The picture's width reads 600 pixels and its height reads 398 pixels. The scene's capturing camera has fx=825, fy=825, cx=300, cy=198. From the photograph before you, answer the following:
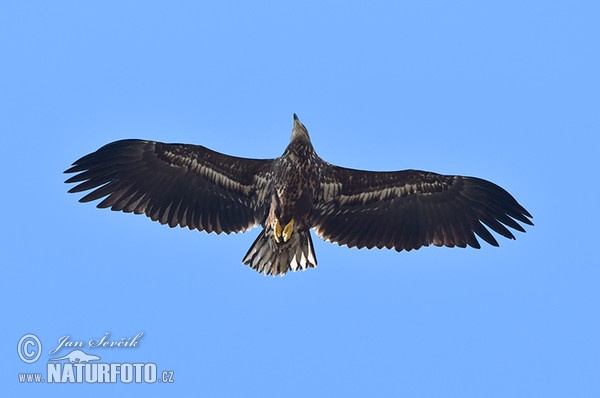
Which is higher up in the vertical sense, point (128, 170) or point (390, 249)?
point (128, 170)

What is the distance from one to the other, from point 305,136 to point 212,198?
1.92 metres

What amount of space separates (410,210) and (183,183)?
377cm

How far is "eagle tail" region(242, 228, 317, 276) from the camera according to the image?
13.1 meters

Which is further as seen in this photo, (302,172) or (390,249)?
(390,249)

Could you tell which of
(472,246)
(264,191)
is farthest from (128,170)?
(472,246)

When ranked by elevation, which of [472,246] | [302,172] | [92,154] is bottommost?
[472,246]

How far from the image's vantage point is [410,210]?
539 inches

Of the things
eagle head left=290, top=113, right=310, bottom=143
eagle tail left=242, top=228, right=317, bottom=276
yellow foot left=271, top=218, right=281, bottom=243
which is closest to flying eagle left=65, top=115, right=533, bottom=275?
eagle tail left=242, top=228, right=317, bottom=276

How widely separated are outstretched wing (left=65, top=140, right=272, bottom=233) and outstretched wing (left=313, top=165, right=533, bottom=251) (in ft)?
3.90

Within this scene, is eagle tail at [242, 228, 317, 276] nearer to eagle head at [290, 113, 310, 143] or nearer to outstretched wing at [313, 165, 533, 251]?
outstretched wing at [313, 165, 533, 251]

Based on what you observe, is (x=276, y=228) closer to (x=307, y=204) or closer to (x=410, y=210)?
(x=307, y=204)

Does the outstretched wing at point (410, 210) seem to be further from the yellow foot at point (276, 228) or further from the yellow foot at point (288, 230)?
the yellow foot at point (276, 228)

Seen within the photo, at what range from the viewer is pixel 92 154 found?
13320 mm

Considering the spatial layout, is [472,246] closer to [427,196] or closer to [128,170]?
[427,196]
